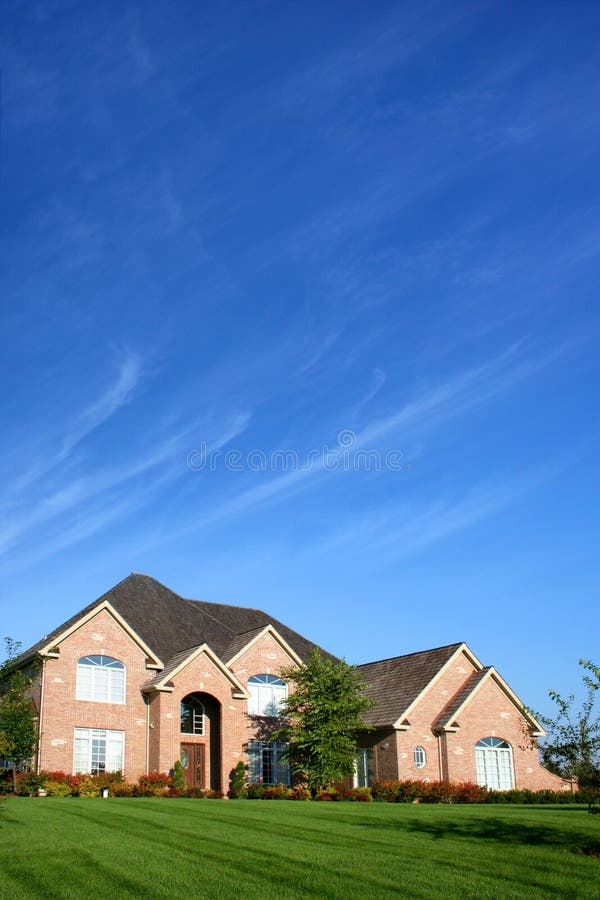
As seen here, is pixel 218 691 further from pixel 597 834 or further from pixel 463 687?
pixel 597 834

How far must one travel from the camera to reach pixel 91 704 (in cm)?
3881

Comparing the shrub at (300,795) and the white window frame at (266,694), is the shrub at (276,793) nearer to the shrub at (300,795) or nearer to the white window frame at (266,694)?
the shrub at (300,795)

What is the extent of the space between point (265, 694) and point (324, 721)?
5.71 m

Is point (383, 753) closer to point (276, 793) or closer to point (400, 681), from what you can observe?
point (400, 681)

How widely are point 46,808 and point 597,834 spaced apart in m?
14.8

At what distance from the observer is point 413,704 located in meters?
40.6

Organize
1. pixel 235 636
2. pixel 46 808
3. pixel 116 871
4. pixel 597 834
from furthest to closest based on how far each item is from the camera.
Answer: pixel 235 636
pixel 46 808
pixel 597 834
pixel 116 871

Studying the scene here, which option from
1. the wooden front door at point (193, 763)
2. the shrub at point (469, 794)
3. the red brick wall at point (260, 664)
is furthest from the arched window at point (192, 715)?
the shrub at point (469, 794)

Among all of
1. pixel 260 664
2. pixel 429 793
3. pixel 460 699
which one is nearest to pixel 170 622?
pixel 260 664

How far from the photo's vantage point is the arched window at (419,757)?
4006 centimetres

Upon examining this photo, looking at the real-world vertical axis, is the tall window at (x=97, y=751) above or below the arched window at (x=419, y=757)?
above

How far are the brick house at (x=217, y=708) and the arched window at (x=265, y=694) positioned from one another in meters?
0.05

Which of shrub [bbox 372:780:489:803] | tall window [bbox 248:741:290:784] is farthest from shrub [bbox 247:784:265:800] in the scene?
shrub [bbox 372:780:489:803]

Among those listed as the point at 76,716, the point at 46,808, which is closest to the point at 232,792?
the point at 76,716
